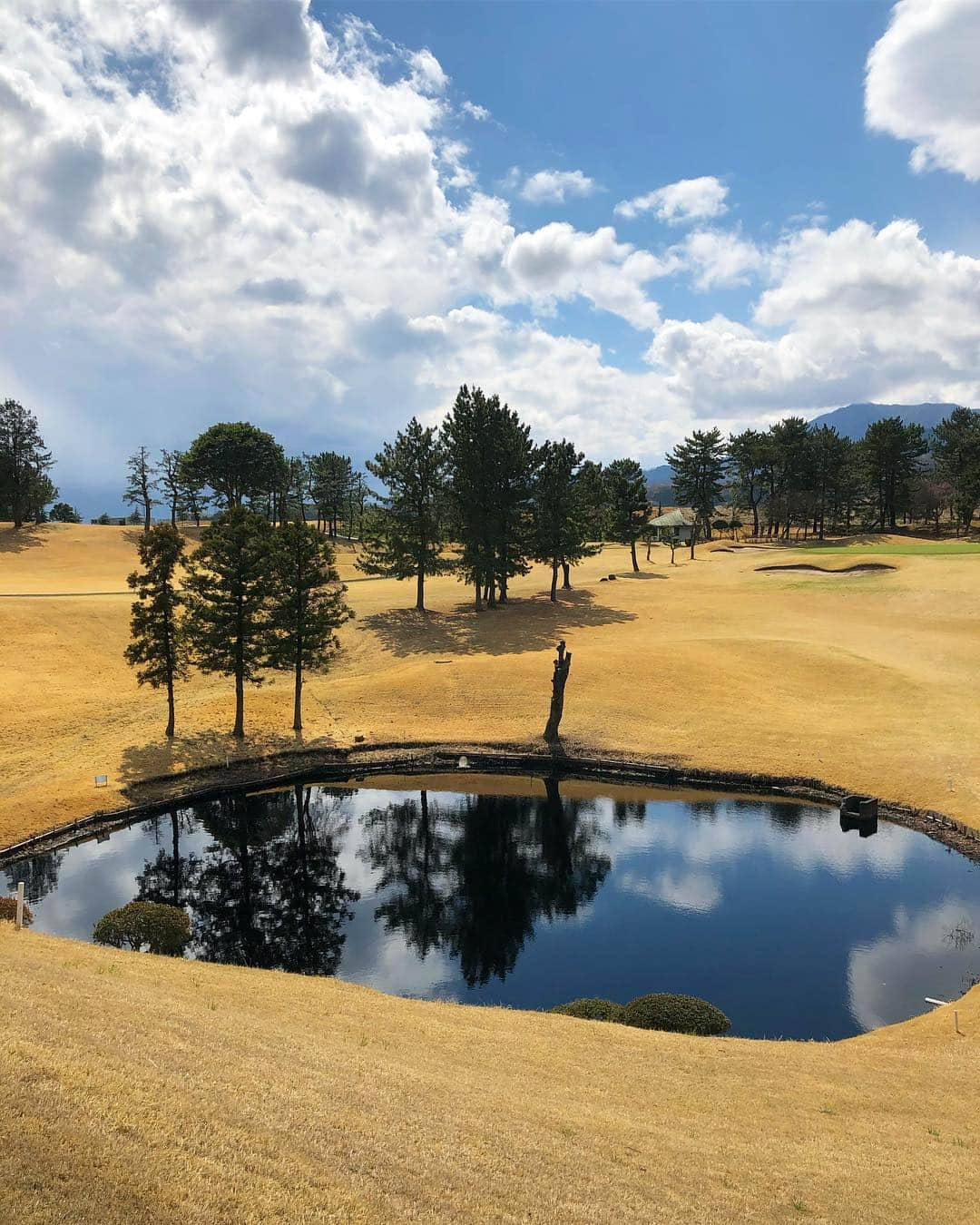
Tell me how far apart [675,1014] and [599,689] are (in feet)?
102

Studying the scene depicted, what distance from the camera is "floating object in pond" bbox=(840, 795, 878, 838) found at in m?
35.3

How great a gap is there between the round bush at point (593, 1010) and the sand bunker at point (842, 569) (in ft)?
249

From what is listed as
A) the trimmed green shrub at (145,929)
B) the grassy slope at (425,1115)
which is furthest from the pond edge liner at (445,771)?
the grassy slope at (425,1115)

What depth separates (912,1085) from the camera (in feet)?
54.3

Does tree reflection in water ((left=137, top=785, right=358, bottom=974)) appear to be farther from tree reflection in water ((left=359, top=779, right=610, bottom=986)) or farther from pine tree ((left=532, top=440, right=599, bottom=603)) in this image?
pine tree ((left=532, top=440, right=599, bottom=603))

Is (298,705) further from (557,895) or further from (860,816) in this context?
(860,816)

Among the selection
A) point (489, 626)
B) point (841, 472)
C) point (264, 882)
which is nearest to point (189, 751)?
point (264, 882)

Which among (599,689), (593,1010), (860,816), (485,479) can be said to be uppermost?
(485,479)

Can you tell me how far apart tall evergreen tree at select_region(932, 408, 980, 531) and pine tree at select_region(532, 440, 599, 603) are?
66631 mm

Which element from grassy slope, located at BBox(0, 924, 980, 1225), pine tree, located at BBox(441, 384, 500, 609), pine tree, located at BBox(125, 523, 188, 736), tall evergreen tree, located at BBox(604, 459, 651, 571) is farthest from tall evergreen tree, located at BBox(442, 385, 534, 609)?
grassy slope, located at BBox(0, 924, 980, 1225)

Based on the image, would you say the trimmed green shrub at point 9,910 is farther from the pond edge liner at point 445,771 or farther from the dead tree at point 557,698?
the dead tree at point 557,698

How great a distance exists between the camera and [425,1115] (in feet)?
38.8

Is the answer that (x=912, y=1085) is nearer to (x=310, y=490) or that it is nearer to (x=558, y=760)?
(x=558, y=760)

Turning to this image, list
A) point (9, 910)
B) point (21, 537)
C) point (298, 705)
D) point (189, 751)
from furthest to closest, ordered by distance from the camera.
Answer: point (21, 537), point (298, 705), point (189, 751), point (9, 910)
